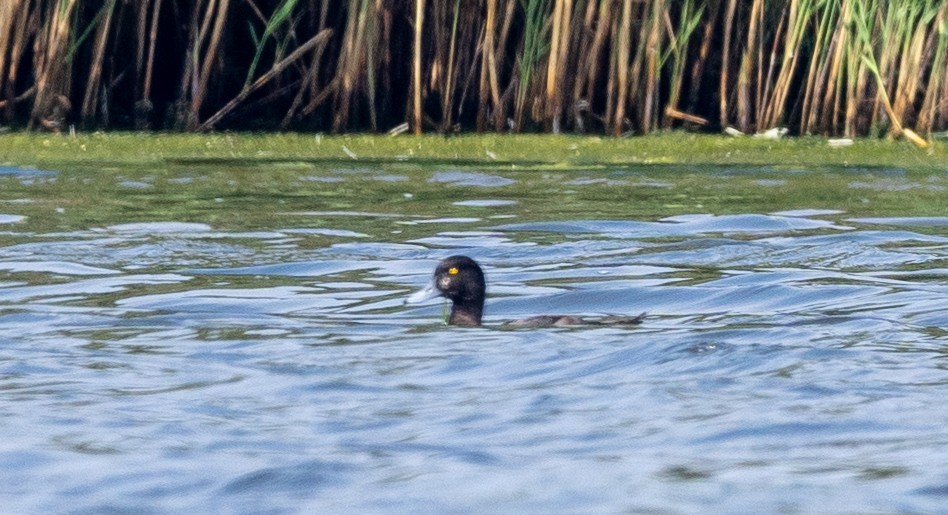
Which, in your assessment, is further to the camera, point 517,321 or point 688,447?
point 517,321

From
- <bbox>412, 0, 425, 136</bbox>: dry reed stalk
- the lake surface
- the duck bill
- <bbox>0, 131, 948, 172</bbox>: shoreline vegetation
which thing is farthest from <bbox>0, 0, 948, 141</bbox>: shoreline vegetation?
the duck bill

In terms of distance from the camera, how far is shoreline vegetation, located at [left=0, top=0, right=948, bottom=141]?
11.6m

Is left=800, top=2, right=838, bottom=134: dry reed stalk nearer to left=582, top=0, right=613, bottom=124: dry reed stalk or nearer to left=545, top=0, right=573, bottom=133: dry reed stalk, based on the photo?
left=582, top=0, right=613, bottom=124: dry reed stalk

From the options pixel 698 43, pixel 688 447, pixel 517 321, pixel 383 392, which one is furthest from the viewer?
pixel 698 43

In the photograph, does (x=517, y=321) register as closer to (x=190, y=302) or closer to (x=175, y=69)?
(x=190, y=302)

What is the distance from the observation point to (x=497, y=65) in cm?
1202

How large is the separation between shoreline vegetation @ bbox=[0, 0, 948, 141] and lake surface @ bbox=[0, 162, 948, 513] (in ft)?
4.05

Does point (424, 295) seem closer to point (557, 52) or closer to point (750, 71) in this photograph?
point (557, 52)

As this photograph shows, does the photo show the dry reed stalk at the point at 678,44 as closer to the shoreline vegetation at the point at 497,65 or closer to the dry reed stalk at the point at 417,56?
the shoreline vegetation at the point at 497,65

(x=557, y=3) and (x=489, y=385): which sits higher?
(x=557, y=3)

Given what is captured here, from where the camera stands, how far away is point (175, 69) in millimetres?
13133

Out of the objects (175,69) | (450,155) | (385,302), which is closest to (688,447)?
(385,302)

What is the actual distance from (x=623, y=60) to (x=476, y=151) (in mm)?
1078

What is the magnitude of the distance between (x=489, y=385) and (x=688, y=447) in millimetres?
1004
